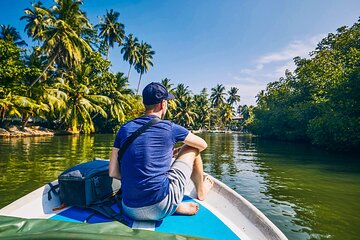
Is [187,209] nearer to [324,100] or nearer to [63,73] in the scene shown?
[324,100]

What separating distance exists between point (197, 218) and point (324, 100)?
19686mm

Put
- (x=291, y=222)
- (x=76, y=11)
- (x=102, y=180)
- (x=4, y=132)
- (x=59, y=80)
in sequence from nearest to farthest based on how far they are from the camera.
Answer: (x=102, y=180) < (x=291, y=222) < (x=4, y=132) < (x=76, y=11) < (x=59, y=80)

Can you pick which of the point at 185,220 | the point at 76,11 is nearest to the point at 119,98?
the point at 76,11

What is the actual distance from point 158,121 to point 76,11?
25151 millimetres

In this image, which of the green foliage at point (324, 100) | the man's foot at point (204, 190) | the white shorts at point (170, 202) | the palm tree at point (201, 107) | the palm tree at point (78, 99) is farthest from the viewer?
the palm tree at point (201, 107)

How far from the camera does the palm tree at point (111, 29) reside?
37.1 metres

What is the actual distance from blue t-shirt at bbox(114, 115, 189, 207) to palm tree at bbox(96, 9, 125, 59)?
128ft

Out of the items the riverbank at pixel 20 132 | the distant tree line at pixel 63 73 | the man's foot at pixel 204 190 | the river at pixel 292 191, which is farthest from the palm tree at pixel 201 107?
the man's foot at pixel 204 190

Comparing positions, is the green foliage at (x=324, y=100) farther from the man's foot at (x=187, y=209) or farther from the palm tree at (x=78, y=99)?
the palm tree at (x=78, y=99)

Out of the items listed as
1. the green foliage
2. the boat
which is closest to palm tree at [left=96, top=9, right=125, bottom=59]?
the green foliage

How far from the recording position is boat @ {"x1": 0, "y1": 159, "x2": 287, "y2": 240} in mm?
2014

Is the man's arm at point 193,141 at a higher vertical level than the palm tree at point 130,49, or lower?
lower

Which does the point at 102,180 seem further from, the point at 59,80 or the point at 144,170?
the point at 59,80

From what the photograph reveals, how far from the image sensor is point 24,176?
628 cm
